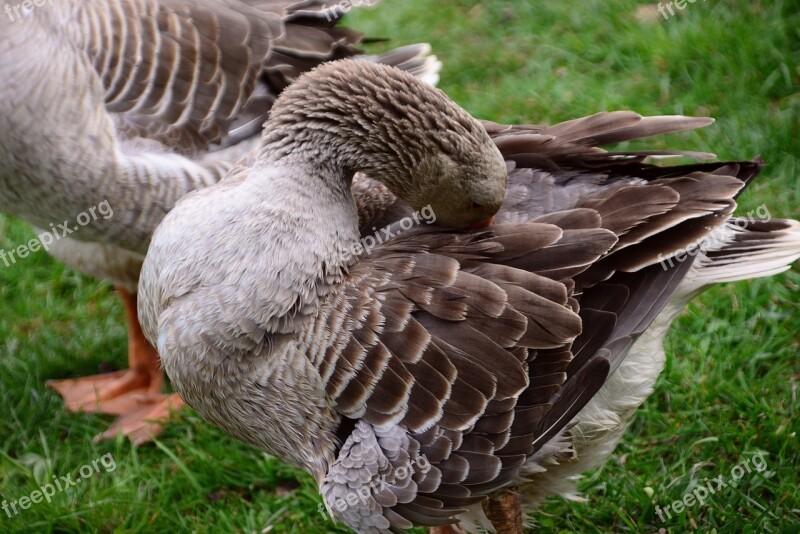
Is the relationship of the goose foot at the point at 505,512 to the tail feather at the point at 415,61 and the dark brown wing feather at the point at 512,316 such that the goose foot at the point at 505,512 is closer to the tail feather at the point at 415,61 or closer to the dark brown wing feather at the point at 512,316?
the dark brown wing feather at the point at 512,316

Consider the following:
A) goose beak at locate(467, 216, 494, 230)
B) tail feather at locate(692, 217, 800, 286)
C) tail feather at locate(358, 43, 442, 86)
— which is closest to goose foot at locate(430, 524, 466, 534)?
goose beak at locate(467, 216, 494, 230)

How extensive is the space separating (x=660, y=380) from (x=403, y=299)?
74.2 inches

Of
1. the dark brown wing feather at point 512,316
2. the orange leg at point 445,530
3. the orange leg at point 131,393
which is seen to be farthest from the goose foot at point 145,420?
the dark brown wing feather at point 512,316

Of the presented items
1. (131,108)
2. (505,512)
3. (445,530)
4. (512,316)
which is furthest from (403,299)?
(131,108)

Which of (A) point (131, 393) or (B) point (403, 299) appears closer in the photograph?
(B) point (403, 299)

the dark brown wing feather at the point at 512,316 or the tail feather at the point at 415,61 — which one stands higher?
the tail feather at the point at 415,61

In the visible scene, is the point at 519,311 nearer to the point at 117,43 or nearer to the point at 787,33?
the point at 117,43

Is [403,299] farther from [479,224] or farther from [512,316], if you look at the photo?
[479,224]

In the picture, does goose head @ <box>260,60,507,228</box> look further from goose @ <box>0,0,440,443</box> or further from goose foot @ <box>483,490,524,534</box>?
goose @ <box>0,0,440,443</box>

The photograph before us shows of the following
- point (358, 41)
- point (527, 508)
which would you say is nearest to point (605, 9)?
point (358, 41)

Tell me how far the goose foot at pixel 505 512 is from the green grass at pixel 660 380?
18.9 inches

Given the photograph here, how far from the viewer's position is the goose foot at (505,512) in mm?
3529

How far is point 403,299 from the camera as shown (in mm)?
3148

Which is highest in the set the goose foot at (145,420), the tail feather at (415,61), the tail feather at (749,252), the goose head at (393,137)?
the goose head at (393,137)
